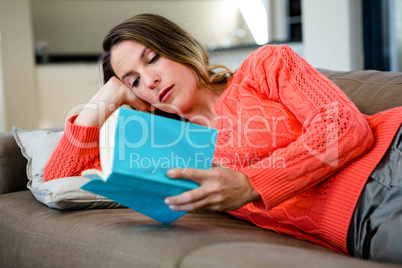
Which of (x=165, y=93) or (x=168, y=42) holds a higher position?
(x=168, y=42)

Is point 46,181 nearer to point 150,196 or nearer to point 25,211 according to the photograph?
point 25,211

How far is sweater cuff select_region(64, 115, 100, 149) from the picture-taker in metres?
1.65

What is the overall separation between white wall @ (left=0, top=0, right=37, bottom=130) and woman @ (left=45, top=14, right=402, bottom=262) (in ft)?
11.2

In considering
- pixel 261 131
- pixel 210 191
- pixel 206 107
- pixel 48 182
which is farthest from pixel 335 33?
pixel 210 191

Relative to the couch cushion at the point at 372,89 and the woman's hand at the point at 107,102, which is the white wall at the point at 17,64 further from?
the couch cushion at the point at 372,89

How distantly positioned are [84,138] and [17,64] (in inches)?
145

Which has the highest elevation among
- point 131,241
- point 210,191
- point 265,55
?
point 265,55

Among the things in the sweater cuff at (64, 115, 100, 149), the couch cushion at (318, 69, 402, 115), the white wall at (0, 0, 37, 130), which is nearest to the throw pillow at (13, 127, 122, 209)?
the sweater cuff at (64, 115, 100, 149)

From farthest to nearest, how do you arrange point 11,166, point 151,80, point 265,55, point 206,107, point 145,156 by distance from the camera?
point 11,166 < point 206,107 < point 151,80 < point 265,55 < point 145,156

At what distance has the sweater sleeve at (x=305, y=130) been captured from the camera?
3.68 feet

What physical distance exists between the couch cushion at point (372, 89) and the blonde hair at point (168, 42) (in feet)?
1.50

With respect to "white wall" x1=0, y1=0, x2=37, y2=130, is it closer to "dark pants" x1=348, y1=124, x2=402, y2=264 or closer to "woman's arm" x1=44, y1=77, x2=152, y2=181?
"woman's arm" x1=44, y1=77, x2=152, y2=181

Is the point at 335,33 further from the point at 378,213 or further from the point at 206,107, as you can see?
the point at 378,213

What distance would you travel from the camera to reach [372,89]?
1.70 m
